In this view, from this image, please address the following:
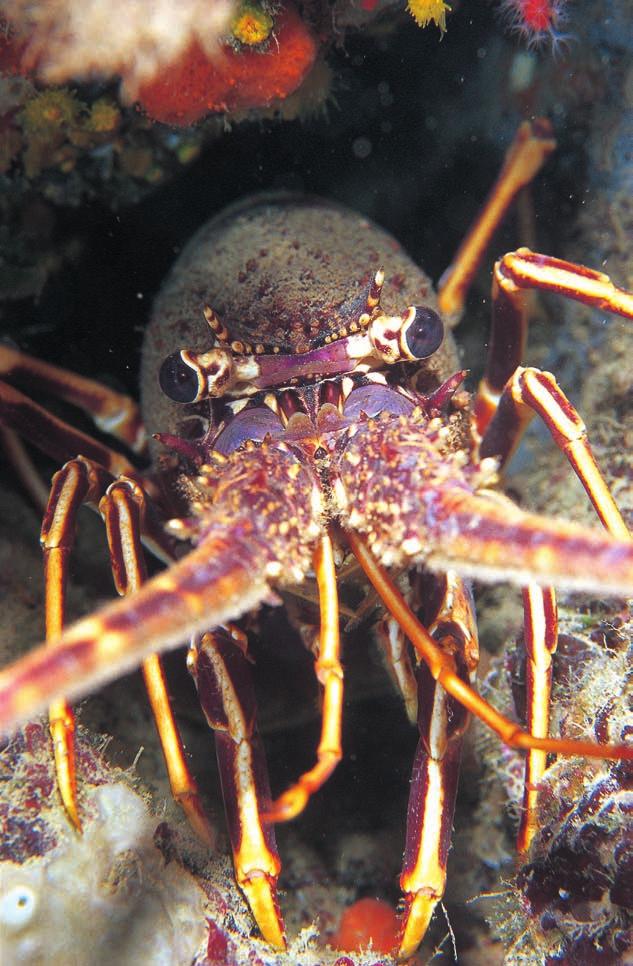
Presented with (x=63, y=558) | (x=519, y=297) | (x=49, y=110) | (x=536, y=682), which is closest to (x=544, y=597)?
(x=536, y=682)

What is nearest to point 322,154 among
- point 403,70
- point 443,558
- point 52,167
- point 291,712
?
point 403,70

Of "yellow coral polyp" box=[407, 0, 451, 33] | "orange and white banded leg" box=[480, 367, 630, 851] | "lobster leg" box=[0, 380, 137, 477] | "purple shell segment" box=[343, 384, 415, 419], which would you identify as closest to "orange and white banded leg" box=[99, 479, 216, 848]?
"lobster leg" box=[0, 380, 137, 477]

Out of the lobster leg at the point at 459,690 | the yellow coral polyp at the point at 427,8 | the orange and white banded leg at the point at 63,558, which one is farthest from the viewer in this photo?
the yellow coral polyp at the point at 427,8

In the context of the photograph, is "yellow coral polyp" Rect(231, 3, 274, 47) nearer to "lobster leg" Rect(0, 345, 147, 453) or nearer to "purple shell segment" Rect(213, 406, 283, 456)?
"purple shell segment" Rect(213, 406, 283, 456)

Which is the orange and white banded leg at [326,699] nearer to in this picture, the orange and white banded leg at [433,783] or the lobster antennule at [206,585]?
the lobster antennule at [206,585]

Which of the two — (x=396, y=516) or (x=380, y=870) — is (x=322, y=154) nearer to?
(x=396, y=516)

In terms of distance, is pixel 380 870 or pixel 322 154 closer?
pixel 380 870

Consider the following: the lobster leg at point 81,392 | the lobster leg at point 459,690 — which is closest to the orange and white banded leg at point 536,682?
the lobster leg at point 459,690
